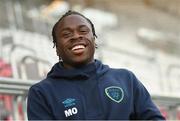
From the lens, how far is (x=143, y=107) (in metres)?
2.26

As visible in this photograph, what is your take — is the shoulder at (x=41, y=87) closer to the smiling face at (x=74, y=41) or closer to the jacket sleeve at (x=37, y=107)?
the jacket sleeve at (x=37, y=107)

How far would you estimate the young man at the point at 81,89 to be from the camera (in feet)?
7.22

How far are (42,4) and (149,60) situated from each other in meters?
3.89

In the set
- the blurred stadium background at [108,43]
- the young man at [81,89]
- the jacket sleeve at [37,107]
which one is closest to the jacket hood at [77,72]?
the young man at [81,89]

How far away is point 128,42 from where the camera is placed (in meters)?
12.9

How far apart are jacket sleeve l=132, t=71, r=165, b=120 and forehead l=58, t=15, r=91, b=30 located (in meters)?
0.31

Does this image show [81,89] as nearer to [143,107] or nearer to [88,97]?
[88,97]

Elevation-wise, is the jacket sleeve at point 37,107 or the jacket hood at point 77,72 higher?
the jacket hood at point 77,72

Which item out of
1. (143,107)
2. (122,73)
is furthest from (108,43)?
(143,107)

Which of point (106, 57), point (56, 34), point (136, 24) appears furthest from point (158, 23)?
point (56, 34)

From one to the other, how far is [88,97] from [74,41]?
21 cm

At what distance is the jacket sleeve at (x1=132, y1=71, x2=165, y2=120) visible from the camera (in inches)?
88.2

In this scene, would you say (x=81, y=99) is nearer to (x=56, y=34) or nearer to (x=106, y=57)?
(x=56, y=34)

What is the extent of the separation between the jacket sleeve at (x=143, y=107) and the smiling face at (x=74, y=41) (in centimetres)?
22
